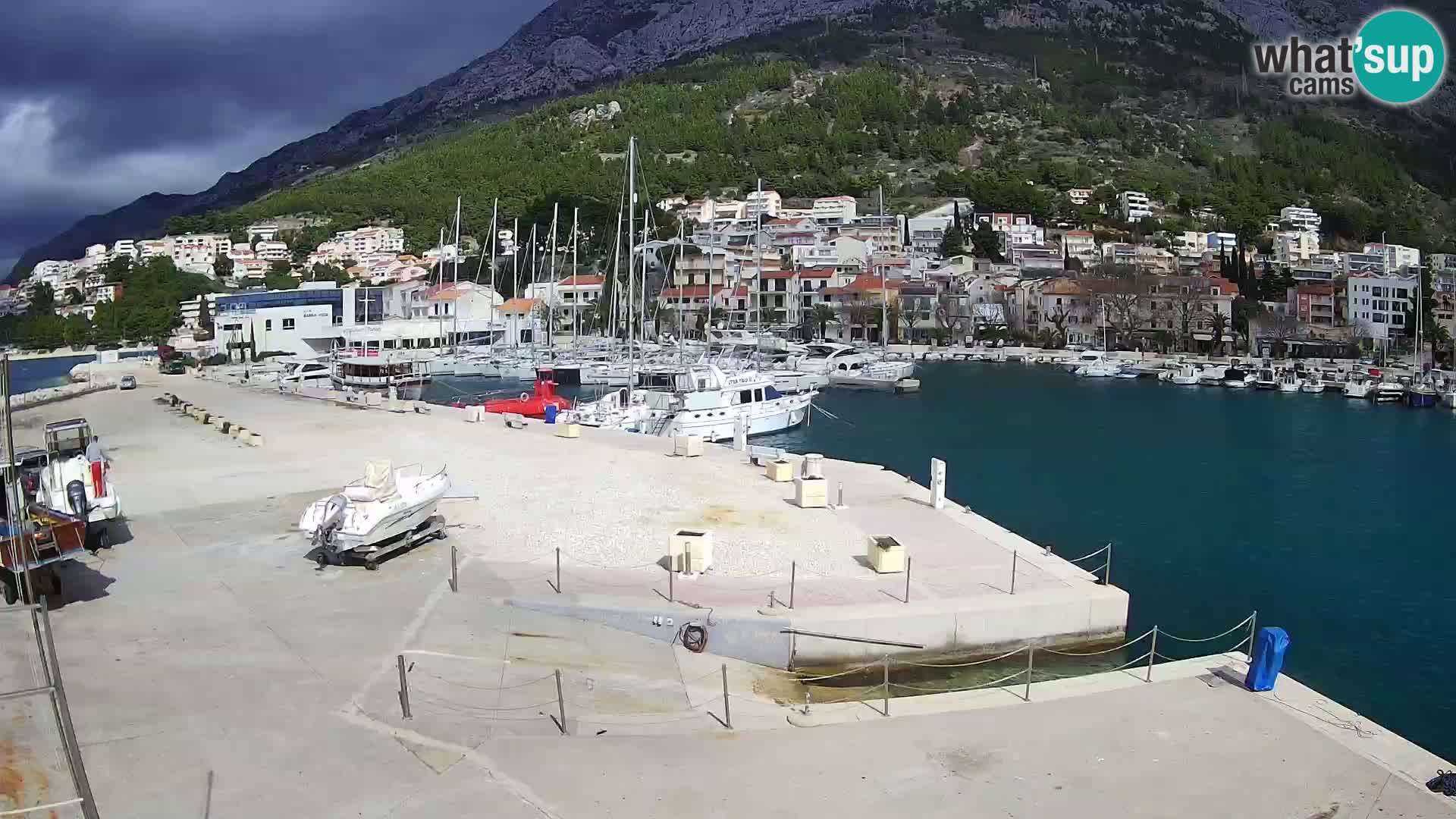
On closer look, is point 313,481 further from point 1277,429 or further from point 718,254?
point 718,254

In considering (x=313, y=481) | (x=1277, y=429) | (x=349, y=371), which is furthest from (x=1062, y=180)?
(x=313, y=481)

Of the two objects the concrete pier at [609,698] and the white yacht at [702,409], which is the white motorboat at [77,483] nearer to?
the concrete pier at [609,698]

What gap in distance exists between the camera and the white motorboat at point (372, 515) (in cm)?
1379

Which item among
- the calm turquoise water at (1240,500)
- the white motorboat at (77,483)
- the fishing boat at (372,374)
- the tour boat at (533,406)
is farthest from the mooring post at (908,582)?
the fishing boat at (372,374)

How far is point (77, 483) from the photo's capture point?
1330 cm

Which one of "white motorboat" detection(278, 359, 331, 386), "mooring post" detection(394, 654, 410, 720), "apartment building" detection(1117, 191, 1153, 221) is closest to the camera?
"mooring post" detection(394, 654, 410, 720)

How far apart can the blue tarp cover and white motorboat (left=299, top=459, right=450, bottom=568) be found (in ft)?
34.3

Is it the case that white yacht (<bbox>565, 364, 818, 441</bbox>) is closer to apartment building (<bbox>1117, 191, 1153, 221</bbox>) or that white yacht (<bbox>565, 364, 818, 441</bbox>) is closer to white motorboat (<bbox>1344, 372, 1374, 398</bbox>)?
white motorboat (<bbox>1344, 372, 1374, 398</bbox>)

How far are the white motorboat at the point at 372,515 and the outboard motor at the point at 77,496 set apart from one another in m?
2.77

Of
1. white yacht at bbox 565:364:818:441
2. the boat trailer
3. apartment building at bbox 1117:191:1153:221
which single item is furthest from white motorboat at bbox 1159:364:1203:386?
apartment building at bbox 1117:191:1153:221

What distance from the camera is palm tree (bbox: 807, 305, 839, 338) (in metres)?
90.2

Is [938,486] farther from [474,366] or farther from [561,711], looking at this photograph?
[474,366]

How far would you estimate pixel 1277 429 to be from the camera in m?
44.7

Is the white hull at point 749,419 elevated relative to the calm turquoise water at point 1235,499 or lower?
elevated
